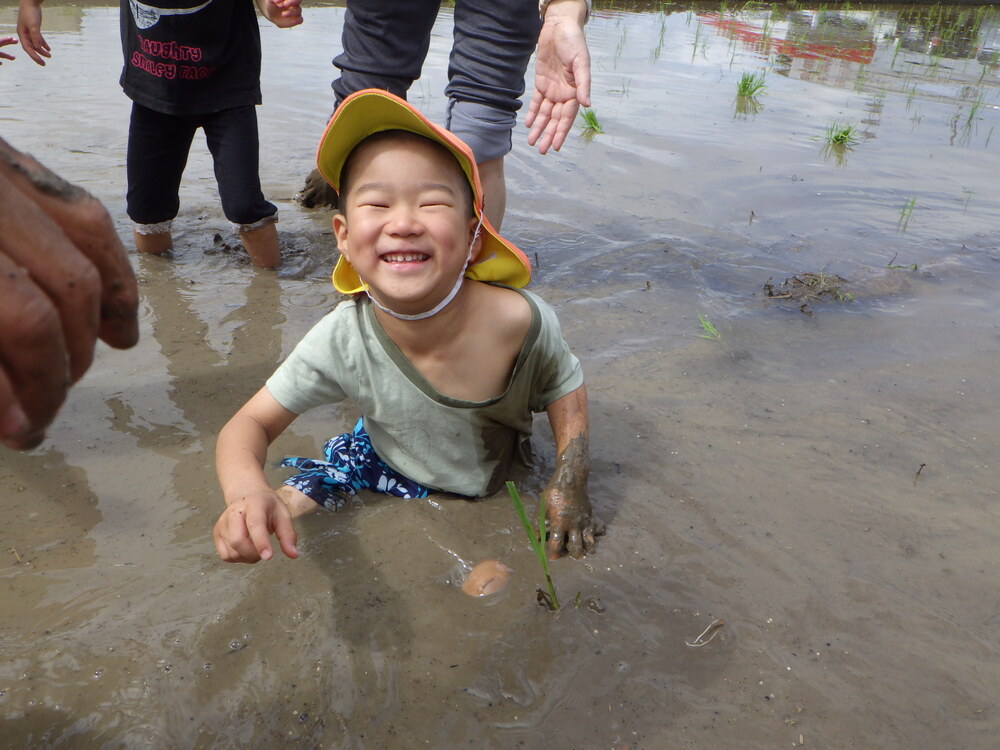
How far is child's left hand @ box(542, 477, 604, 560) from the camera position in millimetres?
1945

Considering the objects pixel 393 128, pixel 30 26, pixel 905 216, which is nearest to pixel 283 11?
pixel 30 26

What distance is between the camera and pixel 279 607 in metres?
1.74

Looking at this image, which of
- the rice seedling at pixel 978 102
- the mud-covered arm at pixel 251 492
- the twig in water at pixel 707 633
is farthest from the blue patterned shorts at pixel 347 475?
the rice seedling at pixel 978 102

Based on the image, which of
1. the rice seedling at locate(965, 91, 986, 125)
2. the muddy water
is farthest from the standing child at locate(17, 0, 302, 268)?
the rice seedling at locate(965, 91, 986, 125)

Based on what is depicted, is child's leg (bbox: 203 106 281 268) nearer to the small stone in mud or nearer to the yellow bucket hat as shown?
the yellow bucket hat

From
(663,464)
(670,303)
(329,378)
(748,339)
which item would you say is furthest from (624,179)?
(329,378)

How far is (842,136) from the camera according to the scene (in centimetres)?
570

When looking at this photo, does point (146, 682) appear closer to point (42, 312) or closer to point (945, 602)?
point (42, 312)

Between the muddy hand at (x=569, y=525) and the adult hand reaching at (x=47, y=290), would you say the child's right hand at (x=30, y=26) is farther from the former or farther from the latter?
the adult hand reaching at (x=47, y=290)

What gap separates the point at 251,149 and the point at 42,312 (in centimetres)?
275

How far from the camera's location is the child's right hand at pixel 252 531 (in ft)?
4.91

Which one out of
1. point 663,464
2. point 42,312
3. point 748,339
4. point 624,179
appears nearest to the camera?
point 42,312

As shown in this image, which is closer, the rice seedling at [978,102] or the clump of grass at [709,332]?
the clump of grass at [709,332]

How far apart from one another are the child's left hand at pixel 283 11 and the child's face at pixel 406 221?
152 cm
